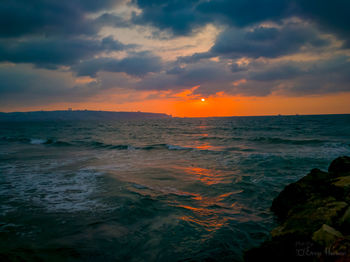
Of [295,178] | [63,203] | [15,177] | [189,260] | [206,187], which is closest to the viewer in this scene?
[189,260]

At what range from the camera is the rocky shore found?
8.61 feet

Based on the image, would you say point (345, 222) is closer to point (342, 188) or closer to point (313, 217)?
point (313, 217)

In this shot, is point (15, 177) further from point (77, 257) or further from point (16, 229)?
point (77, 257)

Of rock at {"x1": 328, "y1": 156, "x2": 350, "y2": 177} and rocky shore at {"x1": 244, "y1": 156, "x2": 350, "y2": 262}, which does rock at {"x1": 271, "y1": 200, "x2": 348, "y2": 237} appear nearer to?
rocky shore at {"x1": 244, "y1": 156, "x2": 350, "y2": 262}

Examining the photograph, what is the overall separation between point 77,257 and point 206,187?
217 inches

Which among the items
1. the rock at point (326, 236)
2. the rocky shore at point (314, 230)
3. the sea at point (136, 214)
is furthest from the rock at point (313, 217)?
the sea at point (136, 214)

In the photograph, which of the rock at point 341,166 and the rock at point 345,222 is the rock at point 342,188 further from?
the rock at point 341,166

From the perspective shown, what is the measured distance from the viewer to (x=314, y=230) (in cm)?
330

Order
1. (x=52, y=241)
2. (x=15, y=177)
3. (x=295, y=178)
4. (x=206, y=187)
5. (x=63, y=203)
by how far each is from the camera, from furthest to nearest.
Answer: (x=15, y=177) → (x=295, y=178) → (x=206, y=187) → (x=63, y=203) → (x=52, y=241)

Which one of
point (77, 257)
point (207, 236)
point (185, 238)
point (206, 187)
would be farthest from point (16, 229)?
point (206, 187)

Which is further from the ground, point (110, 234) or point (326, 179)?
point (326, 179)

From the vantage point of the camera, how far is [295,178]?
937 centimetres

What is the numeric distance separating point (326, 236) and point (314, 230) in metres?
0.52

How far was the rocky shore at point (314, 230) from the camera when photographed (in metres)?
2.62
